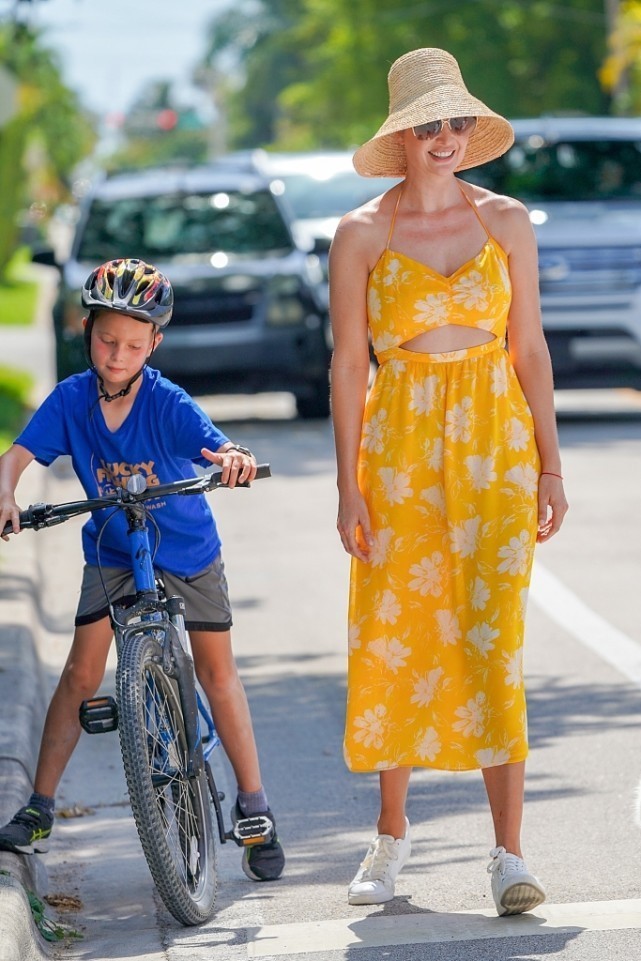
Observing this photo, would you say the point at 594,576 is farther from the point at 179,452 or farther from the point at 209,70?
the point at 209,70

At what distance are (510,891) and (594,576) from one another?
4823mm

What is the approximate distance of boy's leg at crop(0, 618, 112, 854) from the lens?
16.7ft

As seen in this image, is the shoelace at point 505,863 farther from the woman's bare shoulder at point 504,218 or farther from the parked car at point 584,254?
the parked car at point 584,254

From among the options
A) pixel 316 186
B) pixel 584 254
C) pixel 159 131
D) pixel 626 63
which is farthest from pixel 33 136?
pixel 159 131

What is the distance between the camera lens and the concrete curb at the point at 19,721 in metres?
4.55

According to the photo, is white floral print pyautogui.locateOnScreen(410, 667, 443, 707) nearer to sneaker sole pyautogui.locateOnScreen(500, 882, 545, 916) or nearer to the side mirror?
sneaker sole pyautogui.locateOnScreen(500, 882, 545, 916)

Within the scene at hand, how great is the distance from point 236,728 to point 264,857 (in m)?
0.37

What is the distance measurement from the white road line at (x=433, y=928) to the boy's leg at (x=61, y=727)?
68 cm

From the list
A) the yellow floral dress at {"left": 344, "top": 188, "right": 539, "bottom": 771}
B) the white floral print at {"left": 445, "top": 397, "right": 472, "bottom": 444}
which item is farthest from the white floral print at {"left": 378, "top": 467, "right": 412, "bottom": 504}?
the white floral print at {"left": 445, "top": 397, "right": 472, "bottom": 444}

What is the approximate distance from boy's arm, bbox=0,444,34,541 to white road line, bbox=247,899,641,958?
1175 mm

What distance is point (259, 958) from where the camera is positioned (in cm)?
455

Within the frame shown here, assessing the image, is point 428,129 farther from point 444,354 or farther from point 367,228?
point 444,354

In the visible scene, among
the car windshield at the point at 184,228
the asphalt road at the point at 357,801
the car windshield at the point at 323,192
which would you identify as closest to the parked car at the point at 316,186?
the car windshield at the point at 323,192

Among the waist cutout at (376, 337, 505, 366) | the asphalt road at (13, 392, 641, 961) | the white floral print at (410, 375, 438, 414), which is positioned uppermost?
the waist cutout at (376, 337, 505, 366)
